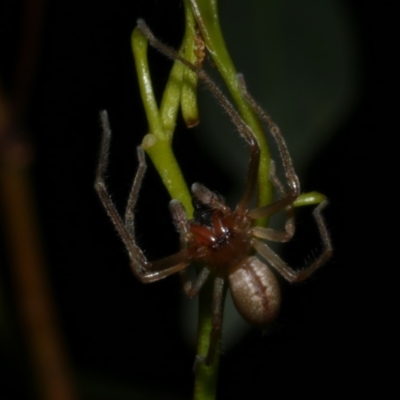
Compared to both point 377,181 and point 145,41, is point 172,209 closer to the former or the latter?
point 145,41

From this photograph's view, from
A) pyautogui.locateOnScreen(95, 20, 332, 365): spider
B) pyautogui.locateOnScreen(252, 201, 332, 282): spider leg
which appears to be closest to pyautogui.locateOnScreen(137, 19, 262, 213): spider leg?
pyautogui.locateOnScreen(95, 20, 332, 365): spider

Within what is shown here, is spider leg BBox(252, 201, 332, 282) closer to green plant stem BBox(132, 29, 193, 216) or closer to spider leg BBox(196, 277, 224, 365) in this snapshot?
spider leg BBox(196, 277, 224, 365)

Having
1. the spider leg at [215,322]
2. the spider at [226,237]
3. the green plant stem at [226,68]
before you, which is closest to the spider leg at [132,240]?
the spider at [226,237]

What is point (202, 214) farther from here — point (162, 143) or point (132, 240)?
point (162, 143)

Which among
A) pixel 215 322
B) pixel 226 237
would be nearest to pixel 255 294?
pixel 226 237

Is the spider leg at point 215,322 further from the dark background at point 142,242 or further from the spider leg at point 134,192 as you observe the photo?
the dark background at point 142,242

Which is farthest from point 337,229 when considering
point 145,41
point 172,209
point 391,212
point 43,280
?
point 43,280
